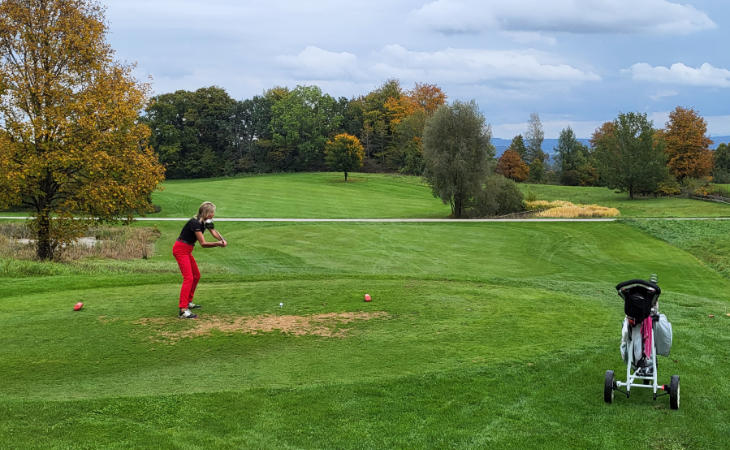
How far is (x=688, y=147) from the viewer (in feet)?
243

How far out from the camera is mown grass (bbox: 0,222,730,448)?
677 cm

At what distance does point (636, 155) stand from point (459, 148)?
25.0 meters

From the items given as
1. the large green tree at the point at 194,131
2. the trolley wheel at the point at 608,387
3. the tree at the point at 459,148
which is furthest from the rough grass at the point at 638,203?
the large green tree at the point at 194,131

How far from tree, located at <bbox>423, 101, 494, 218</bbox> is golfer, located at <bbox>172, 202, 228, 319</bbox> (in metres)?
→ 36.2

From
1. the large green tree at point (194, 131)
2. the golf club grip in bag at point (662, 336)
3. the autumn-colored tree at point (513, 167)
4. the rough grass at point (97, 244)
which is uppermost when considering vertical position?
the large green tree at point (194, 131)

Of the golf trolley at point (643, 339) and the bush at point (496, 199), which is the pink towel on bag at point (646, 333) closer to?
the golf trolley at point (643, 339)

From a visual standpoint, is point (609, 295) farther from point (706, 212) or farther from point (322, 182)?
point (322, 182)

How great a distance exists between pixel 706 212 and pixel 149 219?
1687 inches

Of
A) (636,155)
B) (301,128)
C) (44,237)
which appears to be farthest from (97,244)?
(301,128)

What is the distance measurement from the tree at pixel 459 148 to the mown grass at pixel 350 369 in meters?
31.0

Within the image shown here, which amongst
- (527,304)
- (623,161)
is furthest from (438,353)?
(623,161)

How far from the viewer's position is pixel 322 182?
86.4 meters

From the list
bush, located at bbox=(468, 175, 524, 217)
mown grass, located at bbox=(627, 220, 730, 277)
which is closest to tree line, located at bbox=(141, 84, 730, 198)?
bush, located at bbox=(468, 175, 524, 217)

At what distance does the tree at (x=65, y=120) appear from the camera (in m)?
23.1
